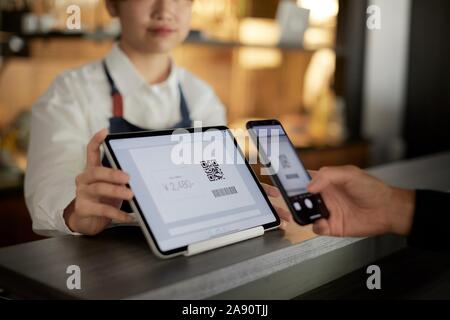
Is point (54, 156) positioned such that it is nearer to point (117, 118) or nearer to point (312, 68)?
point (117, 118)

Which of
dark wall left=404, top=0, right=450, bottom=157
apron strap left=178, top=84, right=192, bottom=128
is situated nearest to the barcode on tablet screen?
apron strap left=178, top=84, right=192, bottom=128

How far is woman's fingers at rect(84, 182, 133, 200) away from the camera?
77 centimetres

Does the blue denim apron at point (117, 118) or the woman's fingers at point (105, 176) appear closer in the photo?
the woman's fingers at point (105, 176)

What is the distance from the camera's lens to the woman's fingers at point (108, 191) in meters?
0.77

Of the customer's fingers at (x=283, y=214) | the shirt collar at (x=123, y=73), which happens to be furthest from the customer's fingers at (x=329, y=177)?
the shirt collar at (x=123, y=73)

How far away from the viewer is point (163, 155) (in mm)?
845

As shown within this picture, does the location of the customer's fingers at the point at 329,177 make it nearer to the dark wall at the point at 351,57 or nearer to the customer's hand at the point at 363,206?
the customer's hand at the point at 363,206

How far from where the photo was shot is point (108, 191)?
0.79m

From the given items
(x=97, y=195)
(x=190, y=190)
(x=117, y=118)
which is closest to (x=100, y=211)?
(x=97, y=195)

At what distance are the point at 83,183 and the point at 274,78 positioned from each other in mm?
2863

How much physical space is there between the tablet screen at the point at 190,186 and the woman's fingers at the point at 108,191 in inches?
0.6
